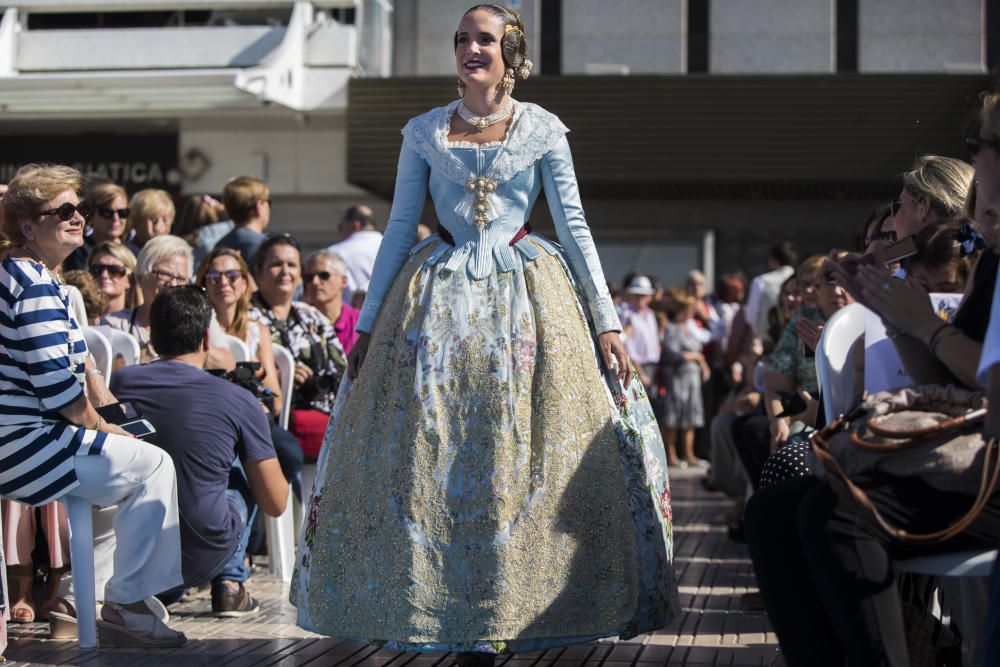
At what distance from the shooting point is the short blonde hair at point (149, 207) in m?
7.39

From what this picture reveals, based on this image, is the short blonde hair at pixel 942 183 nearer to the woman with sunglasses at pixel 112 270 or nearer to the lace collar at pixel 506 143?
the lace collar at pixel 506 143

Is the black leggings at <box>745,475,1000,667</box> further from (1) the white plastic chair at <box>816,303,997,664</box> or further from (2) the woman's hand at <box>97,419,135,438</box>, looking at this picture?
(2) the woman's hand at <box>97,419,135,438</box>

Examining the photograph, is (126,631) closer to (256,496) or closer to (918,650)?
(256,496)

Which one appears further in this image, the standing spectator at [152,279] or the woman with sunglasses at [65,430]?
the standing spectator at [152,279]

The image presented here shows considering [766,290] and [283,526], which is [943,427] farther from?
[766,290]

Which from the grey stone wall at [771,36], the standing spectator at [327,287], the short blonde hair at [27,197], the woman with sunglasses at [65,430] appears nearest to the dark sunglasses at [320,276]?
the standing spectator at [327,287]

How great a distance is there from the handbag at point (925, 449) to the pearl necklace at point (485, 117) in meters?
1.72

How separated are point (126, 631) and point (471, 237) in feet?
5.52

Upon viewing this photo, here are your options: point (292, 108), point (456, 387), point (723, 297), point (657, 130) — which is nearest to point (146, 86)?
point (292, 108)

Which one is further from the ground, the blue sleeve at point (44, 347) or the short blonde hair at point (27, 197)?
the short blonde hair at point (27, 197)

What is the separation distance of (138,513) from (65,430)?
37 cm

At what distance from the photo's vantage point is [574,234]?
170 inches

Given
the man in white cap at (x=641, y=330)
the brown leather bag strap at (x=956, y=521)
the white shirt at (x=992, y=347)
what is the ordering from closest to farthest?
the white shirt at (x=992, y=347) → the brown leather bag strap at (x=956, y=521) → the man in white cap at (x=641, y=330)

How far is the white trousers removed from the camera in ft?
15.0
